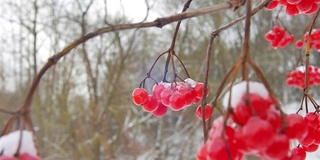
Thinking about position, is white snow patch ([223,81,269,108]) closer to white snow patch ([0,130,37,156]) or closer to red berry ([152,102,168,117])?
white snow patch ([0,130,37,156])

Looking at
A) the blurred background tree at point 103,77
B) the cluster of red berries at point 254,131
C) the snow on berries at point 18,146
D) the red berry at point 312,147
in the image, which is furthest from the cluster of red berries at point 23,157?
the blurred background tree at point 103,77

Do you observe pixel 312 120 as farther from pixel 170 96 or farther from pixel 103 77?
pixel 103 77

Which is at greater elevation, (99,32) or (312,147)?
(99,32)

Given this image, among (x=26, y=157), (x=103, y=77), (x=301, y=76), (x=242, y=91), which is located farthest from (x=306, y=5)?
(x=103, y=77)

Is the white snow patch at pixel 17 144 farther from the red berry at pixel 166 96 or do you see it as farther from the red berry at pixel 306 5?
the red berry at pixel 306 5

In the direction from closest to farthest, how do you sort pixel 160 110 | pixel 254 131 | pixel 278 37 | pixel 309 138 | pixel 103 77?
pixel 254 131 → pixel 309 138 → pixel 160 110 → pixel 278 37 → pixel 103 77
